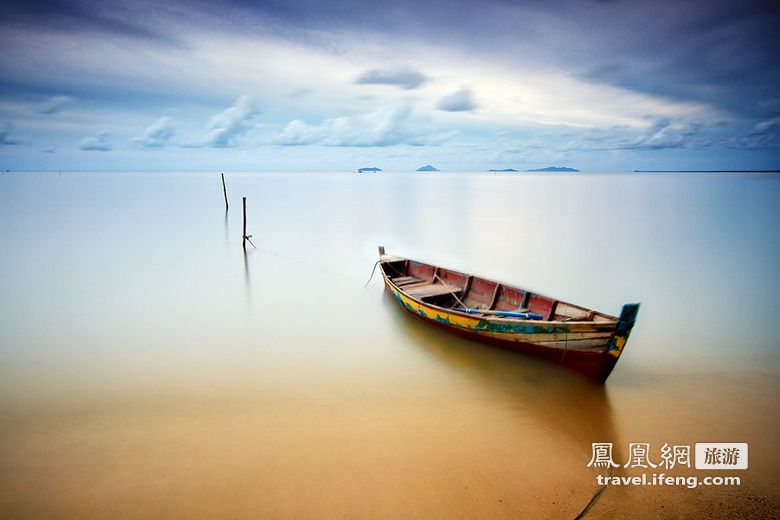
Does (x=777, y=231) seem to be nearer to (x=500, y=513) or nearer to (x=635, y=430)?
(x=635, y=430)

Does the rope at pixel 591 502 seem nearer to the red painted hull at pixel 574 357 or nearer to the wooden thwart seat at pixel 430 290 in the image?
the red painted hull at pixel 574 357

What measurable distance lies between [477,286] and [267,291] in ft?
26.0

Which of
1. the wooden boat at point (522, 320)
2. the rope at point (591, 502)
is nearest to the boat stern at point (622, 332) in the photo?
the wooden boat at point (522, 320)

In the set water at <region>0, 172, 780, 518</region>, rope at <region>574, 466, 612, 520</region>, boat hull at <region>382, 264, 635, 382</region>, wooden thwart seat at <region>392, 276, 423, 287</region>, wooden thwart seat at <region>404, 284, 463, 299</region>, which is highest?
wooden thwart seat at <region>392, 276, 423, 287</region>

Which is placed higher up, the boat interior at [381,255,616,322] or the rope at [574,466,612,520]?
the boat interior at [381,255,616,322]

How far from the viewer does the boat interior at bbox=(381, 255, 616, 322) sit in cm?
925

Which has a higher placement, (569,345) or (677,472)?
(569,345)

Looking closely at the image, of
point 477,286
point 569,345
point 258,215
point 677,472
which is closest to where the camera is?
point 677,472

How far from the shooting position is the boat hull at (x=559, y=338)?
7410 mm

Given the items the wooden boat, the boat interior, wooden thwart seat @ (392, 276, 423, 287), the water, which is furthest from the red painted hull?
wooden thwart seat @ (392, 276, 423, 287)

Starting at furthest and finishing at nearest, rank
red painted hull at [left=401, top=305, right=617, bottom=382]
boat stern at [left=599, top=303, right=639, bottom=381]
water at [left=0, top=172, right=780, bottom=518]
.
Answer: red painted hull at [left=401, top=305, right=617, bottom=382], boat stern at [left=599, top=303, right=639, bottom=381], water at [left=0, top=172, right=780, bottom=518]

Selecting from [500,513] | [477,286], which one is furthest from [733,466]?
[477,286]

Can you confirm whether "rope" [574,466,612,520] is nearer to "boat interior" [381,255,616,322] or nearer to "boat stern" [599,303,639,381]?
"boat stern" [599,303,639,381]

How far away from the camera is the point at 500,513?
16.6 feet
